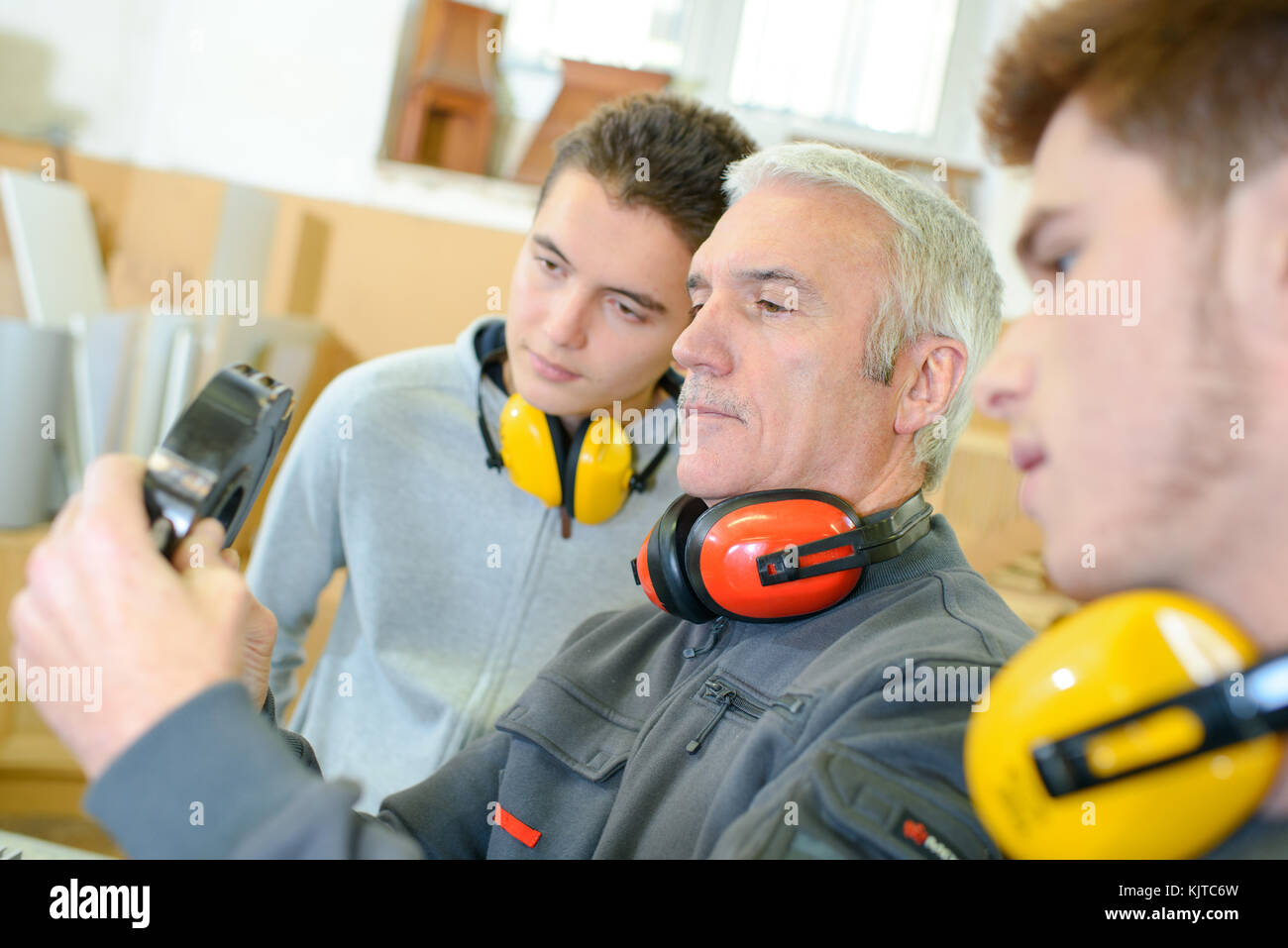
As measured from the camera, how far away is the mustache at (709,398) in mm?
1187

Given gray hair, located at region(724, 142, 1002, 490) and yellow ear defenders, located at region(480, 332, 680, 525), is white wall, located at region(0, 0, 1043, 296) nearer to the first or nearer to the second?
yellow ear defenders, located at region(480, 332, 680, 525)

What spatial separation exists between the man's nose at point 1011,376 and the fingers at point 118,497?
577 millimetres

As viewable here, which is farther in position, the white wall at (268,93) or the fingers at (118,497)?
the white wall at (268,93)

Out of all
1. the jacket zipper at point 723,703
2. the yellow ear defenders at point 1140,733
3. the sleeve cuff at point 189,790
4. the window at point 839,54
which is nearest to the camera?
the yellow ear defenders at point 1140,733

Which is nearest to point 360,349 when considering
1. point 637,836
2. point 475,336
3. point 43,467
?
point 43,467

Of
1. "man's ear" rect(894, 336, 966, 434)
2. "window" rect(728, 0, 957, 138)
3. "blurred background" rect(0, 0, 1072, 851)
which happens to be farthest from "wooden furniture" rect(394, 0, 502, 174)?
"man's ear" rect(894, 336, 966, 434)

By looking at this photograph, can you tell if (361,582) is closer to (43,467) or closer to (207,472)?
(207,472)

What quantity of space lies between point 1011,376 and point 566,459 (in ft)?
3.15

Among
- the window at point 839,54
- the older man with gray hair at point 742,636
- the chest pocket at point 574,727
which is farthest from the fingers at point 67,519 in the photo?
the window at point 839,54

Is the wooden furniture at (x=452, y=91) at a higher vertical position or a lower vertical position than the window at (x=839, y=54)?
lower

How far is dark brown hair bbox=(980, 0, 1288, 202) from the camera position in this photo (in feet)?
1.80

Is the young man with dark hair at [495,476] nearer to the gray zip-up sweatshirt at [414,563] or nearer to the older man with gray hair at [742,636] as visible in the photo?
the gray zip-up sweatshirt at [414,563]

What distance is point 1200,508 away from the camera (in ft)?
1.86
